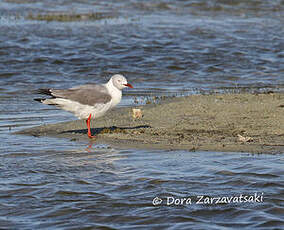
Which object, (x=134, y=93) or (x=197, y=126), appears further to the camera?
(x=134, y=93)

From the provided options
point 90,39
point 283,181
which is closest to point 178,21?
point 90,39

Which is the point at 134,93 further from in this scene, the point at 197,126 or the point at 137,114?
the point at 197,126

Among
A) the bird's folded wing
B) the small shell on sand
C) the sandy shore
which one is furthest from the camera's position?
the small shell on sand

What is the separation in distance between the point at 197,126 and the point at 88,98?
1.81 meters

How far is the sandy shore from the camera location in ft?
28.8

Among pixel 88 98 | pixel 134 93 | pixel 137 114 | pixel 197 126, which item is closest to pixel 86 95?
pixel 88 98

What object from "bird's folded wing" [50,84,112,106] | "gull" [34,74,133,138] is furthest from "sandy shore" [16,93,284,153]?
"bird's folded wing" [50,84,112,106]

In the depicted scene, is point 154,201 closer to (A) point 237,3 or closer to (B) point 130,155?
(B) point 130,155

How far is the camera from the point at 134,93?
1391cm

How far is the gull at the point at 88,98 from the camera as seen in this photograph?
9.52 meters

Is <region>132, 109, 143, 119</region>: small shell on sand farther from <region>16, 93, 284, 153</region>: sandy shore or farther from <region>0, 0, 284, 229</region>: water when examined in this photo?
<region>0, 0, 284, 229</region>: water

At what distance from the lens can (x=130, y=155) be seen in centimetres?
828

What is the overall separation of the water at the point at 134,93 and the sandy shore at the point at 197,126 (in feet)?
1.54

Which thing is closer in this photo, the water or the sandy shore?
the water
